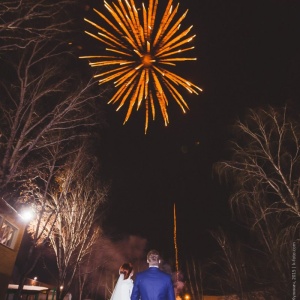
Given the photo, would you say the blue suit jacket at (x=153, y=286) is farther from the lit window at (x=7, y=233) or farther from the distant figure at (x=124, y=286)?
the lit window at (x=7, y=233)

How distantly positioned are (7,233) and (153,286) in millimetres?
18294

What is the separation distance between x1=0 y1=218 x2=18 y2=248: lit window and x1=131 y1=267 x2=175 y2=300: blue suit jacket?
1629 cm

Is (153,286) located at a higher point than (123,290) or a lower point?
lower

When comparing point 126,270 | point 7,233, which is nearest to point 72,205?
point 7,233

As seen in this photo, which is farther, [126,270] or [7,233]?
[7,233]

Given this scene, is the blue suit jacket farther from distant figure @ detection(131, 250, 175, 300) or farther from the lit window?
the lit window

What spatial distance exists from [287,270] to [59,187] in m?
15.4

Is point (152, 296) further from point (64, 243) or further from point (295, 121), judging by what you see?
point (64, 243)

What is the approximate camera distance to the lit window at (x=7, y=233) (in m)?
19.6

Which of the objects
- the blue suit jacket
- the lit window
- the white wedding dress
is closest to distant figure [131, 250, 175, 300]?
the blue suit jacket

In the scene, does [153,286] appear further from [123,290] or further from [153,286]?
[123,290]

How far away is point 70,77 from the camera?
16203 millimetres

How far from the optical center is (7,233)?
2066 cm

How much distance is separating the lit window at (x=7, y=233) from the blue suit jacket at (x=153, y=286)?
16.3 m
